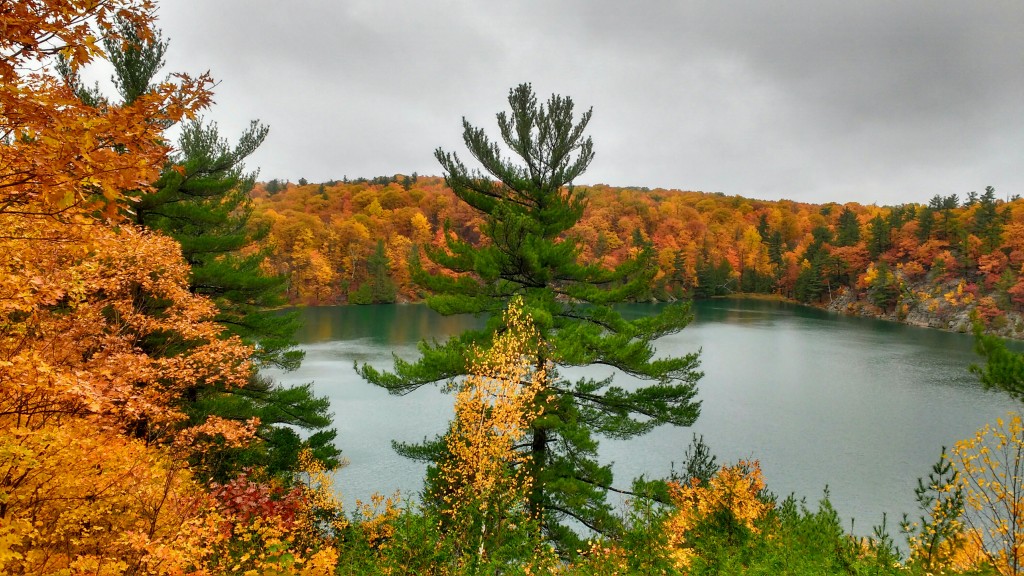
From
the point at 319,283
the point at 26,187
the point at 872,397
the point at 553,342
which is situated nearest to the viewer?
the point at 26,187

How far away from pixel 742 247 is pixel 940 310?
34.5 meters

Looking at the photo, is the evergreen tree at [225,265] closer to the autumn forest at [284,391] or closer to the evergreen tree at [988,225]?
the autumn forest at [284,391]

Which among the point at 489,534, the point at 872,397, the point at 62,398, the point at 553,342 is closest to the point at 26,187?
the point at 62,398

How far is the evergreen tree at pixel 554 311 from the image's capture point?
8844mm

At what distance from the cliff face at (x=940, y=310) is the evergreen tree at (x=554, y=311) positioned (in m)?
43.9

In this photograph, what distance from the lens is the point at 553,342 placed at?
8.52 meters

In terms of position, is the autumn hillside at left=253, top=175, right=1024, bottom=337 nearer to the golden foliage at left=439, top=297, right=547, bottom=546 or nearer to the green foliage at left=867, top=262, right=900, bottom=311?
the green foliage at left=867, top=262, right=900, bottom=311

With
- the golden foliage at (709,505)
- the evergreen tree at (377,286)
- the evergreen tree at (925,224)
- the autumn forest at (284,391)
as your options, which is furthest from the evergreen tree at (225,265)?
the evergreen tree at (925,224)

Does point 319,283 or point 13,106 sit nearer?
point 13,106

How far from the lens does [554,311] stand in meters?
9.84

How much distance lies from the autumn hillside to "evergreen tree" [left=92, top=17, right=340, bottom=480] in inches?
842

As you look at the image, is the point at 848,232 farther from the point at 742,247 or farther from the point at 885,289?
the point at 742,247

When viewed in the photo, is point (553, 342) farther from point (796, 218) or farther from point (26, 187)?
point (796, 218)

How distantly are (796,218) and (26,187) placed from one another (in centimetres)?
10405
